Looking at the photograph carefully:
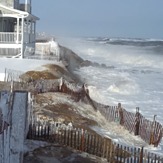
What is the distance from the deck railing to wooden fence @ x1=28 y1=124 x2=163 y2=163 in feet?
67.0

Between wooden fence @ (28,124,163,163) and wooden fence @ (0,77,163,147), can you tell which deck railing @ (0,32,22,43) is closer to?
wooden fence @ (0,77,163,147)

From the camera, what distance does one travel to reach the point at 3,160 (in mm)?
7035

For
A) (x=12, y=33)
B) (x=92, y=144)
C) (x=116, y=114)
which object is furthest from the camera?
(x=12, y=33)

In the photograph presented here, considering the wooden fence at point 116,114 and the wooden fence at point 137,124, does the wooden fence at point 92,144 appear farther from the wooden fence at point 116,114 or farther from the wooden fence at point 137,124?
the wooden fence at point 116,114

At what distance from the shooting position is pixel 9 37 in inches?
1275

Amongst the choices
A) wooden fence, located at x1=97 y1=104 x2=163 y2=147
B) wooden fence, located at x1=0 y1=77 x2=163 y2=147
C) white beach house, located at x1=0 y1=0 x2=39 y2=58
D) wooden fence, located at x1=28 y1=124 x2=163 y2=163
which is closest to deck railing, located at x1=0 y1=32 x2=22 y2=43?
white beach house, located at x1=0 y1=0 x2=39 y2=58

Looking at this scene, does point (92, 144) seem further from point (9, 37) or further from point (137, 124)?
point (9, 37)

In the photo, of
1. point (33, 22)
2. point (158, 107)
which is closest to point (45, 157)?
point (158, 107)

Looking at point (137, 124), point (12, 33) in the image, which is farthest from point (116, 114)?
point (12, 33)

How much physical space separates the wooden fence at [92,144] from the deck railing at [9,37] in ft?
67.0

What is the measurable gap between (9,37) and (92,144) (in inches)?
869

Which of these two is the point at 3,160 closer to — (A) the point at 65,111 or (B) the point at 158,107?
(A) the point at 65,111

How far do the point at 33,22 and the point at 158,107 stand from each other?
17.5 meters

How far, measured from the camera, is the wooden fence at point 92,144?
11.0m
